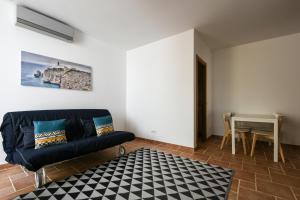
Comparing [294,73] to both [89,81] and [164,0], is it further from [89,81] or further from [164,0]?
[89,81]

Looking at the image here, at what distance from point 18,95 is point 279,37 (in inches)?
209

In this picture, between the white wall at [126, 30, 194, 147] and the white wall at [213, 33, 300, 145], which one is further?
the white wall at [213, 33, 300, 145]

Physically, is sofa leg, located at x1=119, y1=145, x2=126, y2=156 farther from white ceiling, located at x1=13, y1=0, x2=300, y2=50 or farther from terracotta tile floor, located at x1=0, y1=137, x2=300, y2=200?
white ceiling, located at x1=13, y1=0, x2=300, y2=50

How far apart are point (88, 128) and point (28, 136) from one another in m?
0.88

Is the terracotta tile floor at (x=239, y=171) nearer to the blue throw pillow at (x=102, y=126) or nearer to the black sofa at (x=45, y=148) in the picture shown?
the black sofa at (x=45, y=148)

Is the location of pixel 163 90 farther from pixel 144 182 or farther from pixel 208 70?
pixel 144 182

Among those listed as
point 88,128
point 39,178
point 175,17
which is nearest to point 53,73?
point 88,128

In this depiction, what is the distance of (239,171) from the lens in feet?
7.29

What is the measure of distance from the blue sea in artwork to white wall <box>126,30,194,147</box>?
213 cm

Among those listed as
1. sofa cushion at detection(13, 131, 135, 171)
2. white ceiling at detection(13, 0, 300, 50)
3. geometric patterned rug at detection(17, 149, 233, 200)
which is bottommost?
geometric patterned rug at detection(17, 149, 233, 200)

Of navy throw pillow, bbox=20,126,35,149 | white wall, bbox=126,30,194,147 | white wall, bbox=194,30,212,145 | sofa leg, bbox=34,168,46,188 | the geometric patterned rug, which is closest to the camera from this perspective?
the geometric patterned rug

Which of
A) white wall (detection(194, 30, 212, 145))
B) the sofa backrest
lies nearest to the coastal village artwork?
the sofa backrest

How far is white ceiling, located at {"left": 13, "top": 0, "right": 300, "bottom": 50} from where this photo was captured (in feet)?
7.70

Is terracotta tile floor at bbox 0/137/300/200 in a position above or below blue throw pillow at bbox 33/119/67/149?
below
